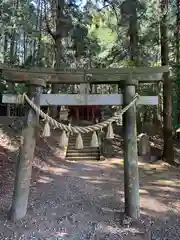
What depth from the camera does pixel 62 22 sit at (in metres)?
13.8

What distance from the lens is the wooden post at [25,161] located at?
15.8ft

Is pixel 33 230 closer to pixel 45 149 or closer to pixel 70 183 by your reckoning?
pixel 70 183

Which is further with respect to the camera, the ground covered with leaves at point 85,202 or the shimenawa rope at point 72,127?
the shimenawa rope at point 72,127

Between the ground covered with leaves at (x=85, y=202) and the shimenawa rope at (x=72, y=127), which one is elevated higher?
the shimenawa rope at (x=72, y=127)

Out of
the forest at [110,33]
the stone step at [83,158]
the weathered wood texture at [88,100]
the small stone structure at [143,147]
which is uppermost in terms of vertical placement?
the forest at [110,33]

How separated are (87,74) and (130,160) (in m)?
1.64

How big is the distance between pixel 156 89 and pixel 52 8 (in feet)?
21.1

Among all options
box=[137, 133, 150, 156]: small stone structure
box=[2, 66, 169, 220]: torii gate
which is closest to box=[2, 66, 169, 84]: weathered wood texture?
box=[2, 66, 169, 220]: torii gate

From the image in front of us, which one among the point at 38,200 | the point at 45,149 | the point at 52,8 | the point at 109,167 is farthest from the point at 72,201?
the point at 52,8

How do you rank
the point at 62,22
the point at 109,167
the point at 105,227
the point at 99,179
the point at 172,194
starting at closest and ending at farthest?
the point at 105,227 < the point at 172,194 < the point at 99,179 < the point at 109,167 < the point at 62,22

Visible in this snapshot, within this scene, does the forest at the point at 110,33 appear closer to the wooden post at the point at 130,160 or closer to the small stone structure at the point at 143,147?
the small stone structure at the point at 143,147

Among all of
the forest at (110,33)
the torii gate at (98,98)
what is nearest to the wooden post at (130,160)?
the torii gate at (98,98)

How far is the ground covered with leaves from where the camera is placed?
449 cm

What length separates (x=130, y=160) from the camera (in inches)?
196
